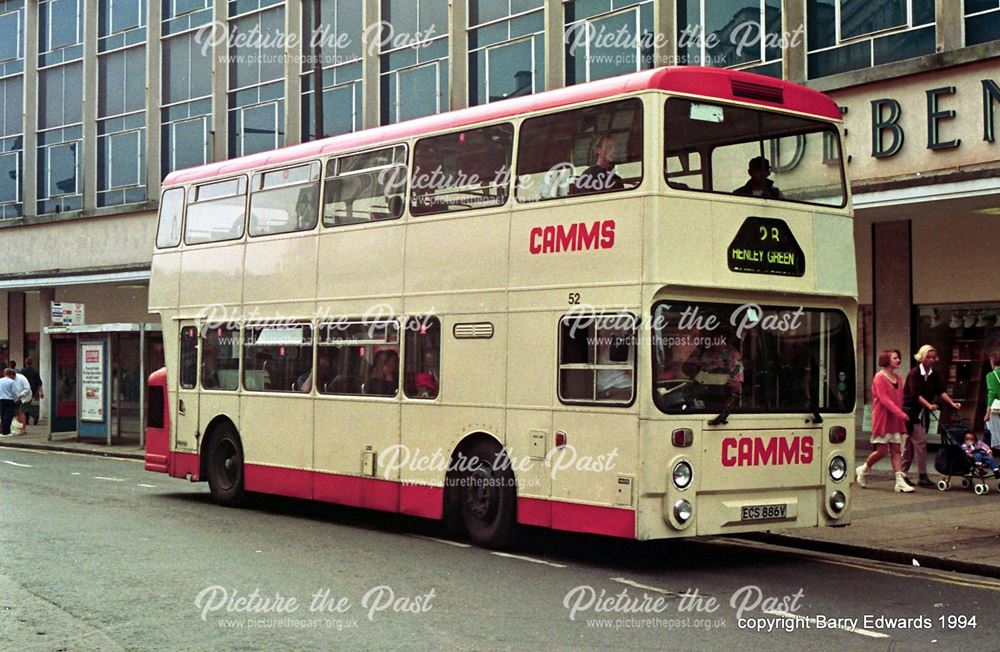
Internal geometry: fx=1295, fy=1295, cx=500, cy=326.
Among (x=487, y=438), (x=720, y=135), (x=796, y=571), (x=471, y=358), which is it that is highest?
(x=720, y=135)

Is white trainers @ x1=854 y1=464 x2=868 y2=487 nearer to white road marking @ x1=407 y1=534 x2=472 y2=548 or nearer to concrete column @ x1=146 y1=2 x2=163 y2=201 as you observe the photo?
white road marking @ x1=407 y1=534 x2=472 y2=548

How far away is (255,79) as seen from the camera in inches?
1415

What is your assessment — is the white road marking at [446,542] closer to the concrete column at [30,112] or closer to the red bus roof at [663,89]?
the red bus roof at [663,89]

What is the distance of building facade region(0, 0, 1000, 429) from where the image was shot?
19.3 metres

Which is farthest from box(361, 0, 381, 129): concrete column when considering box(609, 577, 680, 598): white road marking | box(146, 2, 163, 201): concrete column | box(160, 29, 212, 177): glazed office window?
box(609, 577, 680, 598): white road marking

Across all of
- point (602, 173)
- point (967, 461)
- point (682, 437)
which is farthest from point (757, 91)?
point (967, 461)

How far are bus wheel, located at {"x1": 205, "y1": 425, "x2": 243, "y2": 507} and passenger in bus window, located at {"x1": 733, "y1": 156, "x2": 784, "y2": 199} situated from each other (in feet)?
25.2

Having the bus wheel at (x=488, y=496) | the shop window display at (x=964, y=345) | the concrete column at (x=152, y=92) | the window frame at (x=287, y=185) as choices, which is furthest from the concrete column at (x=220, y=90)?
the bus wheel at (x=488, y=496)

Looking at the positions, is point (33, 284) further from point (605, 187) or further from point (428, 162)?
point (605, 187)

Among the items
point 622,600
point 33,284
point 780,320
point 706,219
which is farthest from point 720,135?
point 33,284

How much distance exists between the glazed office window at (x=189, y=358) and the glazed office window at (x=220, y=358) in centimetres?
19

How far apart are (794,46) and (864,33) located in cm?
131

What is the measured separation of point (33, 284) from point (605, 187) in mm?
33423

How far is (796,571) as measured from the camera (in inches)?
434
